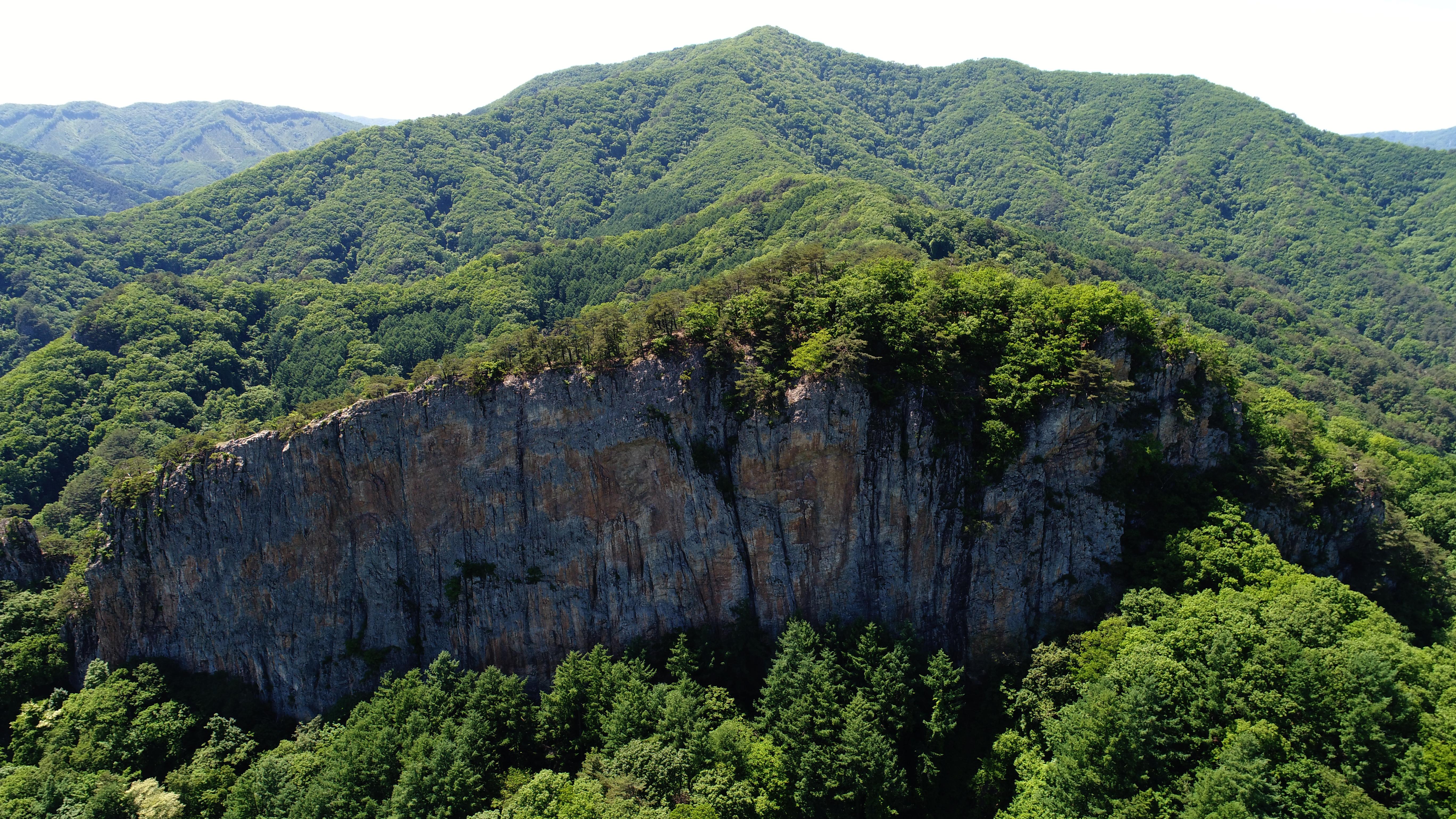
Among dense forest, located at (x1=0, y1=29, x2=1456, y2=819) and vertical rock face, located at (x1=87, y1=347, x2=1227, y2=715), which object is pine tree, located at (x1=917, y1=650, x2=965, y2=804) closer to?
dense forest, located at (x1=0, y1=29, x2=1456, y2=819)

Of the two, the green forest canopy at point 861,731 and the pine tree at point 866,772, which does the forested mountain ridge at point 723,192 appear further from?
the pine tree at point 866,772

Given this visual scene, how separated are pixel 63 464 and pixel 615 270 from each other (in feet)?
244

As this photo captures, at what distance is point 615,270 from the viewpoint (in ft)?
366

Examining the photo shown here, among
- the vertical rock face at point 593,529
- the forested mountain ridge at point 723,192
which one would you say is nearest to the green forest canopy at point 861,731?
the vertical rock face at point 593,529

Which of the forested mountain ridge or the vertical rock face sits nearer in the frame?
the vertical rock face

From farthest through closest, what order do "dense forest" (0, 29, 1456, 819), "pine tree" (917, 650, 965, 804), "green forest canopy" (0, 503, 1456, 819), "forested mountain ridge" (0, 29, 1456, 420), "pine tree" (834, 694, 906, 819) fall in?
"forested mountain ridge" (0, 29, 1456, 420) → "pine tree" (917, 650, 965, 804) → "pine tree" (834, 694, 906, 819) → "dense forest" (0, 29, 1456, 819) → "green forest canopy" (0, 503, 1456, 819)

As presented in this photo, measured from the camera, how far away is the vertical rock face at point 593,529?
41688 millimetres

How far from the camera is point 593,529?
45906 mm

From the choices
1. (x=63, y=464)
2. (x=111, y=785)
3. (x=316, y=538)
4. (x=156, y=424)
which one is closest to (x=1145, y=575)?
(x=316, y=538)

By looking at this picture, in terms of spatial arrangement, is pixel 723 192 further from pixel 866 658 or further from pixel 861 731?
pixel 861 731

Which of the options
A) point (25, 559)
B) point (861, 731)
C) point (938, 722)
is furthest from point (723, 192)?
point (861, 731)

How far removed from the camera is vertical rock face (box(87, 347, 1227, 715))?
41.7 m

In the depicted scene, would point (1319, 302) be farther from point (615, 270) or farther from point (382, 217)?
point (382, 217)

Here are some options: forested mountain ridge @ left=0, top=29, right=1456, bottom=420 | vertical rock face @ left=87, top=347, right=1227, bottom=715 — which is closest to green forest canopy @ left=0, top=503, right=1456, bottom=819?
vertical rock face @ left=87, top=347, right=1227, bottom=715
